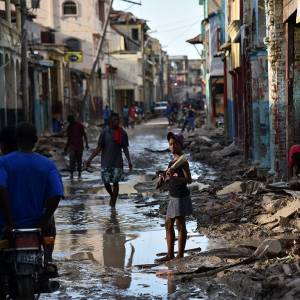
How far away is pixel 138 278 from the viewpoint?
28.6 ft

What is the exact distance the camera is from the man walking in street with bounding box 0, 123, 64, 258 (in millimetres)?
6414

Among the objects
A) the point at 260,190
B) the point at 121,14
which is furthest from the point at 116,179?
the point at 121,14

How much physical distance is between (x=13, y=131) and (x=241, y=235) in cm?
422

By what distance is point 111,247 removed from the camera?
35.1 ft

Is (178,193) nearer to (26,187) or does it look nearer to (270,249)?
(270,249)

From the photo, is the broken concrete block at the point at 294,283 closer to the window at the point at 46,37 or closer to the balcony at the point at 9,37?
the balcony at the point at 9,37

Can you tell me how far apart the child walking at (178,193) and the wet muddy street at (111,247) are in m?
0.43

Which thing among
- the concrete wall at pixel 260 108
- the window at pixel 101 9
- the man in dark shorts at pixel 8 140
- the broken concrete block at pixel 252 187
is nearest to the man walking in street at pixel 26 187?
the man in dark shorts at pixel 8 140

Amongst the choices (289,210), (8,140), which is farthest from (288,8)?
(8,140)

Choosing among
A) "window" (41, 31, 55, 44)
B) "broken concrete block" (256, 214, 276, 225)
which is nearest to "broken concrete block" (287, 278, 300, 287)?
"broken concrete block" (256, 214, 276, 225)

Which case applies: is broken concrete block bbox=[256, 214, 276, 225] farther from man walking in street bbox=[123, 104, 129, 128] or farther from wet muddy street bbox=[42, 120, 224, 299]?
man walking in street bbox=[123, 104, 129, 128]

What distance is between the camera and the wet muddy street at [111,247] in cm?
808

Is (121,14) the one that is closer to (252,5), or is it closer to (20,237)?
(252,5)

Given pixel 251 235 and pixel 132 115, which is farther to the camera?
pixel 132 115
